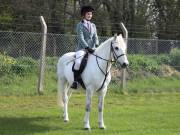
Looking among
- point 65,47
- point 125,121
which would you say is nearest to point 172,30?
point 65,47

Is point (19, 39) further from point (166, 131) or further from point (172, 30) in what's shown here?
point (172, 30)

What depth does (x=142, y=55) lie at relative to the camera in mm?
18922

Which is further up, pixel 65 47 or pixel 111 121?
pixel 65 47

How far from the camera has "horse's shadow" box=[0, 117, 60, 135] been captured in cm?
931

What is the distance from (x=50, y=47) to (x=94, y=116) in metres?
6.34

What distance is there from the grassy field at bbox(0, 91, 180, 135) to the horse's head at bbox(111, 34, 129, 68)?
1.44m

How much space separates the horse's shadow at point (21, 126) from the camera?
9.31 m

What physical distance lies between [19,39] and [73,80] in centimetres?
681

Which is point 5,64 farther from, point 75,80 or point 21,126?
point 21,126

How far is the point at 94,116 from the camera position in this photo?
37.7 feet

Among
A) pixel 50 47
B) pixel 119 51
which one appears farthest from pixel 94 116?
pixel 50 47

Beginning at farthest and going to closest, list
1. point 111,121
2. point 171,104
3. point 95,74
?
point 171,104 < point 111,121 < point 95,74

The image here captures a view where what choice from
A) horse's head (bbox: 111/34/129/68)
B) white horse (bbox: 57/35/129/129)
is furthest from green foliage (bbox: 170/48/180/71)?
horse's head (bbox: 111/34/129/68)

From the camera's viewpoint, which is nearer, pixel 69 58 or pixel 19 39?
pixel 69 58
